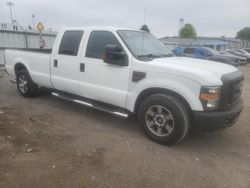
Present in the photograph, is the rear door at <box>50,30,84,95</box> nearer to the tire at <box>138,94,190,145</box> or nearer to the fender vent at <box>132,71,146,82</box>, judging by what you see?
the fender vent at <box>132,71,146,82</box>

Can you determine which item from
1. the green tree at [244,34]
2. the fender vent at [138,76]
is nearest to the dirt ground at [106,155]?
the fender vent at [138,76]

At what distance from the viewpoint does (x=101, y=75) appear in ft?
14.8

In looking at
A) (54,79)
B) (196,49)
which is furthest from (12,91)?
(196,49)

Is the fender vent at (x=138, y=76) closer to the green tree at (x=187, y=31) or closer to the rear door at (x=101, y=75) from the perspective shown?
the rear door at (x=101, y=75)

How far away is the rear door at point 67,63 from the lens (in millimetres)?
4973

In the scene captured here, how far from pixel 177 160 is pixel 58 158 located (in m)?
1.77

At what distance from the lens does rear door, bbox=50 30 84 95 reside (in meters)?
4.97

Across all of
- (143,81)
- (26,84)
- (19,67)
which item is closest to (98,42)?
(143,81)

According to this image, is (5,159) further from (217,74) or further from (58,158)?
(217,74)

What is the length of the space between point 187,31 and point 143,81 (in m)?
67.9

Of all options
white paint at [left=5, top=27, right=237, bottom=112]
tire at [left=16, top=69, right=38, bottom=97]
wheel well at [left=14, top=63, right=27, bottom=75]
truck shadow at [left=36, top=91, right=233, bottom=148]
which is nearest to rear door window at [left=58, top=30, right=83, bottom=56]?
white paint at [left=5, top=27, right=237, bottom=112]

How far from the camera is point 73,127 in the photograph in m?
4.64

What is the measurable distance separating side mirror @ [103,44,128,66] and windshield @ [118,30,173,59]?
7.6 inches

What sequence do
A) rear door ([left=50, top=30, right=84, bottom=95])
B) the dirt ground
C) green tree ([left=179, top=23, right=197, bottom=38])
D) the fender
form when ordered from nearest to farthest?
the dirt ground
the fender
rear door ([left=50, top=30, right=84, bottom=95])
green tree ([left=179, top=23, right=197, bottom=38])
